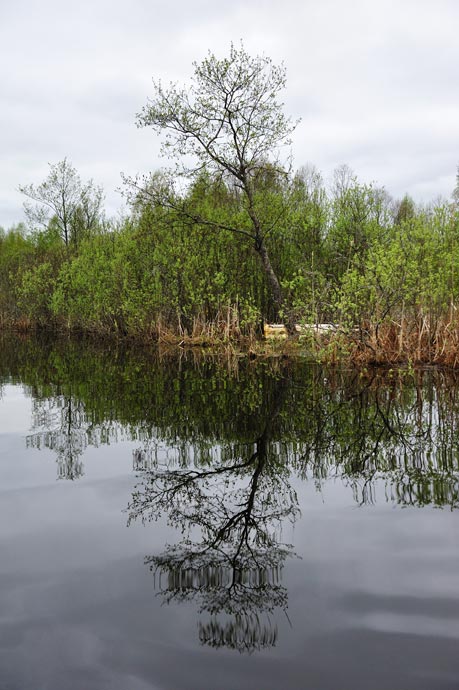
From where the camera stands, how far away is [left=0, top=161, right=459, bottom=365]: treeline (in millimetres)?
12109

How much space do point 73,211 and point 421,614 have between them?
116 feet

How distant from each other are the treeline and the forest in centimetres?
5

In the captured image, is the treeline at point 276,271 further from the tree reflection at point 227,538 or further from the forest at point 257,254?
the tree reflection at point 227,538

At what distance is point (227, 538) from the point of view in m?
3.70

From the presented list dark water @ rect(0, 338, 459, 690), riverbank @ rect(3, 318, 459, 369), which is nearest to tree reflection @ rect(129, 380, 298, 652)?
dark water @ rect(0, 338, 459, 690)

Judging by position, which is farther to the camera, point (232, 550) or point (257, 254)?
point (257, 254)

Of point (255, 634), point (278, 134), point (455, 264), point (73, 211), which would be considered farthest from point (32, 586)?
point (73, 211)

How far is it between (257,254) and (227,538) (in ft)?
56.2

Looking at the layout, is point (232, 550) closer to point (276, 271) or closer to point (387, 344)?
point (387, 344)

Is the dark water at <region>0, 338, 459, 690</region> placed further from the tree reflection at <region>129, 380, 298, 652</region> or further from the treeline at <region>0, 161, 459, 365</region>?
the treeline at <region>0, 161, 459, 365</region>

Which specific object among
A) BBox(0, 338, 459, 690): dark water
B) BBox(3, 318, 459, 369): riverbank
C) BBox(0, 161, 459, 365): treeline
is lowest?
BBox(0, 338, 459, 690): dark water

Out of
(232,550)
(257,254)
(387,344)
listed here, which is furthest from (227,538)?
(257,254)

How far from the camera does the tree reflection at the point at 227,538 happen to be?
2.77 meters

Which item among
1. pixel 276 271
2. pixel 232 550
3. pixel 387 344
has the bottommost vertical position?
pixel 232 550
